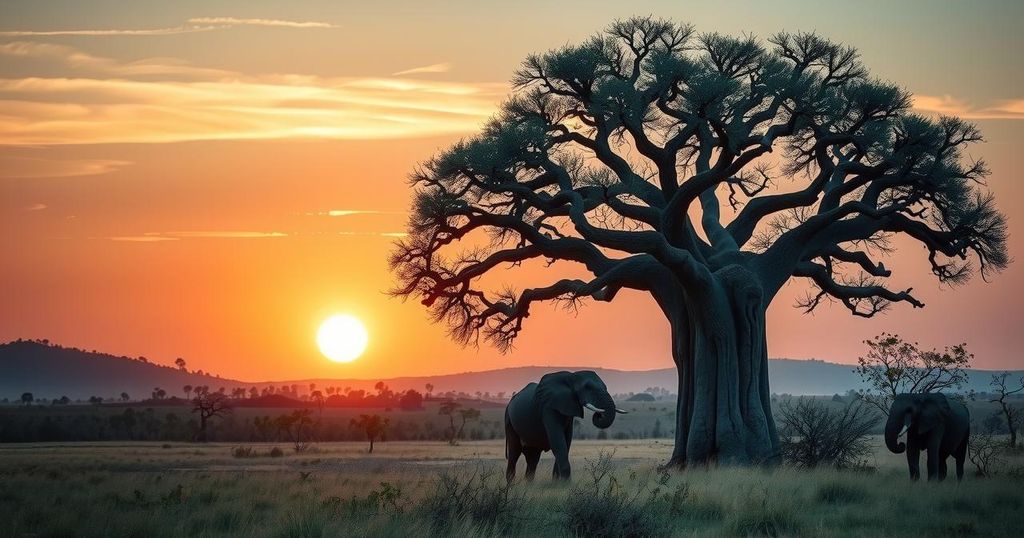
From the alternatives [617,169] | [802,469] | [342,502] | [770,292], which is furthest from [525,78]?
[342,502]

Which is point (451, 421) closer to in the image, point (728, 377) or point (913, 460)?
point (728, 377)

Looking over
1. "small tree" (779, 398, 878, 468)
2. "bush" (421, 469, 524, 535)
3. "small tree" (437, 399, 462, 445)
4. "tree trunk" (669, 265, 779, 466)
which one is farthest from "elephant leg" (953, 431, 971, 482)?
"small tree" (437, 399, 462, 445)

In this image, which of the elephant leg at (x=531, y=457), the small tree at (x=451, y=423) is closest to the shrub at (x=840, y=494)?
the elephant leg at (x=531, y=457)

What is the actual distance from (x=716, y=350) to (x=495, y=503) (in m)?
11.5

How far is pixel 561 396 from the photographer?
76.9ft

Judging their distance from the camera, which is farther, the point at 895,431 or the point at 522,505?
the point at 895,431

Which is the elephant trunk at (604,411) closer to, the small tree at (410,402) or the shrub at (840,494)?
the shrub at (840,494)

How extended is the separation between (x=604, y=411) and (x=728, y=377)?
4561 mm

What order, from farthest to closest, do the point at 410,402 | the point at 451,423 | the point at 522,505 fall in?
the point at 410,402 < the point at 451,423 < the point at 522,505

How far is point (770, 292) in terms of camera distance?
91.9 feet

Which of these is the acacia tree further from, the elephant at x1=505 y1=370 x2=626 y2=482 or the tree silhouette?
the tree silhouette

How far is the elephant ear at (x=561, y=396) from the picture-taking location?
921 inches

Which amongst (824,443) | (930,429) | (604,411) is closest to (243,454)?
(824,443)

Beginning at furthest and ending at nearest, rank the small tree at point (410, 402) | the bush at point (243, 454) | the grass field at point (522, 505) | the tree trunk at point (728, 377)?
the small tree at point (410, 402)
the bush at point (243, 454)
the tree trunk at point (728, 377)
the grass field at point (522, 505)
